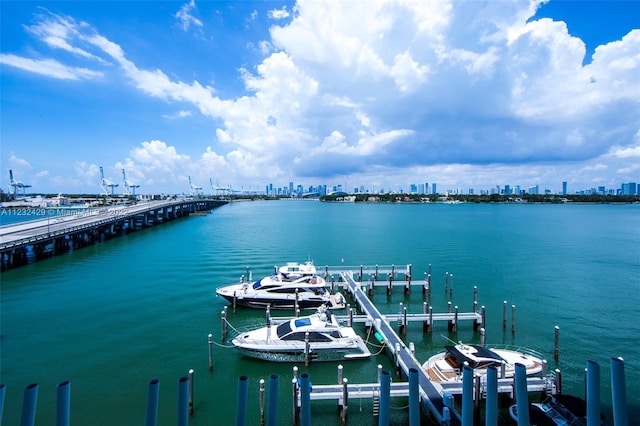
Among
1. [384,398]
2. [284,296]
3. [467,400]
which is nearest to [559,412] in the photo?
[467,400]

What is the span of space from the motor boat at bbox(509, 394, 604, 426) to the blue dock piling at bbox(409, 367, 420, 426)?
8.14 metres

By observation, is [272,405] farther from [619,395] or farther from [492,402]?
[619,395]

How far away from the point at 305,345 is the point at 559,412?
34.3 feet

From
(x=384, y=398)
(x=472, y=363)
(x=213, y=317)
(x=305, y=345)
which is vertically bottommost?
(x=213, y=317)

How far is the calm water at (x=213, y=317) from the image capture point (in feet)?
48.0

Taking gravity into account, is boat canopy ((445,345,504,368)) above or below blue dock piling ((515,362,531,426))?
below

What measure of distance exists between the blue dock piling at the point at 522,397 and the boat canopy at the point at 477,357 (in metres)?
9.57

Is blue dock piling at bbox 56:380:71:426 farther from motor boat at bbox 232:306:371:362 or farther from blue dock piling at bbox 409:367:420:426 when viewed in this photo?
motor boat at bbox 232:306:371:362

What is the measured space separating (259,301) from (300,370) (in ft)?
28.2

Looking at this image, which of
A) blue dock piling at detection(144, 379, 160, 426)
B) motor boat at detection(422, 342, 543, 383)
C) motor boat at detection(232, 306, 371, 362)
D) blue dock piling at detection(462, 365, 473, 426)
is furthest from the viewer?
motor boat at detection(232, 306, 371, 362)

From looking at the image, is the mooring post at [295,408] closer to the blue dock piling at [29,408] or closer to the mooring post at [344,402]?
the mooring post at [344,402]

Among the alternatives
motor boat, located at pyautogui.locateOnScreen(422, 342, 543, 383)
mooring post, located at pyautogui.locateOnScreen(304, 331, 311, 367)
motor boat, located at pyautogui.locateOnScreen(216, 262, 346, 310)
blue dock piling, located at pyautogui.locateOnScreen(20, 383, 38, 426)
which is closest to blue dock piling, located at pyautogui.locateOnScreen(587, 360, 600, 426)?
blue dock piling, located at pyautogui.locateOnScreen(20, 383, 38, 426)

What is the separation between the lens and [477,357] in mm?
14555

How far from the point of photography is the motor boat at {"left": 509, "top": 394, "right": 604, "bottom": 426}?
11264 millimetres
